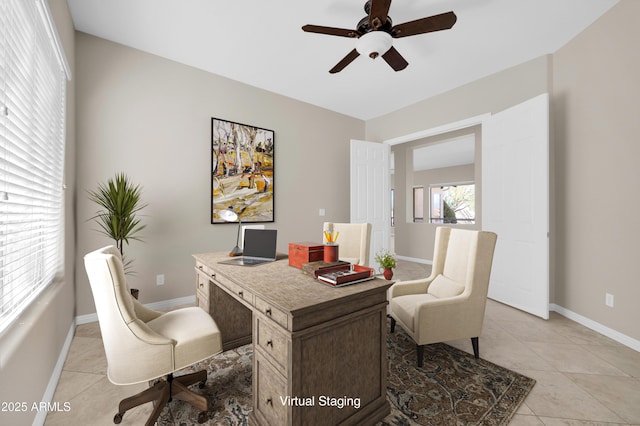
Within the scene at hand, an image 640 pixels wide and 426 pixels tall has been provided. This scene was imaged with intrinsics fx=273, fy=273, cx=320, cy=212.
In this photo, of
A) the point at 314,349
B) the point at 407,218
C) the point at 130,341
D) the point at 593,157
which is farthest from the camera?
the point at 407,218

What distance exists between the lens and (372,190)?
489 centimetres

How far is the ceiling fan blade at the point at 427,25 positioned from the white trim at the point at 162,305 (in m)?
3.58

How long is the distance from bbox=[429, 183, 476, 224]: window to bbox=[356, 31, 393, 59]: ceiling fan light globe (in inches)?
230

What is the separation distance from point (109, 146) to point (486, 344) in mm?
4177

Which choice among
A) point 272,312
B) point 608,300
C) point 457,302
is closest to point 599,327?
point 608,300

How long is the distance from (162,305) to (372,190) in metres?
3.58

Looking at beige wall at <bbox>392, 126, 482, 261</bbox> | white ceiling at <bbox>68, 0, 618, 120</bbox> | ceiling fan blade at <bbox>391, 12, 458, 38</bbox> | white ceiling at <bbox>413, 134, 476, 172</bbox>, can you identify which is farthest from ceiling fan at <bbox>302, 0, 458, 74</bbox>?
beige wall at <bbox>392, 126, 482, 261</bbox>

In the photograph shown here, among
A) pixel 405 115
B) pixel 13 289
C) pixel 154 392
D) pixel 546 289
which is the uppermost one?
pixel 405 115

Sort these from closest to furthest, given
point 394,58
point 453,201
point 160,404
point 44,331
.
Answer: point 160,404 < point 44,331 < point 394,58 < point 453,201

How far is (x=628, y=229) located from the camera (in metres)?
2.45


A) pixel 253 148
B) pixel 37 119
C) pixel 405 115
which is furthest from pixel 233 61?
pixel 405 115

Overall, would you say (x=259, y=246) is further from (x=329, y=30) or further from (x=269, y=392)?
(x=329, y=30)

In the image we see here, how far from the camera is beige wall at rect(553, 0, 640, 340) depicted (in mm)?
2414

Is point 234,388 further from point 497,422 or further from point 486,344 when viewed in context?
point 486,344
